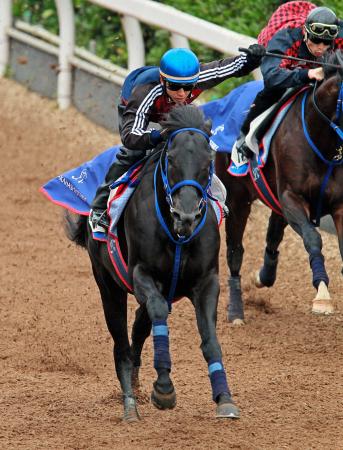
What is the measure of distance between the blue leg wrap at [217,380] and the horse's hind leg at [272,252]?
3603mm

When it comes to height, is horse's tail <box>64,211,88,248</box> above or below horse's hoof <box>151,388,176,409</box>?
below

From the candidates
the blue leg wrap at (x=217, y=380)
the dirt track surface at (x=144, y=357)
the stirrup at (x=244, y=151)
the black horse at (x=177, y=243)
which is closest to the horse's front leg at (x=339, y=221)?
the dirt track surface at (x=144, y=357)

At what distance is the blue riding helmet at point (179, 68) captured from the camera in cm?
599

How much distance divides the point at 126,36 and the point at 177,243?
7.11m

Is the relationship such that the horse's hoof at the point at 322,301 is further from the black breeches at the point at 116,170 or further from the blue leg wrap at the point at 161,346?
the blue leg wrap at the point at 161,346

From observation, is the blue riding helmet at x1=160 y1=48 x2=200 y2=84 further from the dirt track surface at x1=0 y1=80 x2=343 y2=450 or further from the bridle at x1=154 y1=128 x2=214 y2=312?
the dirt track surface at x1=0 y1=80 x2=343 y2=450

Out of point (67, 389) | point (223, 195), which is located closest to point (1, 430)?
point (67, 389)

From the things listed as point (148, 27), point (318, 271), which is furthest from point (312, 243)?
point (148, 27)

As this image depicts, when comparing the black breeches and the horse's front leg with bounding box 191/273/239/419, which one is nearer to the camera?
the horse's front leg with bounding box 191/273/239/419

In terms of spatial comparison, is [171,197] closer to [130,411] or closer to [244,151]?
[130,411]

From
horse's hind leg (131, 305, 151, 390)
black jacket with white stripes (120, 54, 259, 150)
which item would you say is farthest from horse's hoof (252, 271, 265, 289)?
black jacket with white stripes (120, 54, 259, 150)

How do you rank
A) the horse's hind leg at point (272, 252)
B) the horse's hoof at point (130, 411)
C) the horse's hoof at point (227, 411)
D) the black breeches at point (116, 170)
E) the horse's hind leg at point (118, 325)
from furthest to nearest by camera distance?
the horse's hind leg at point (272, 252), the horse's hind leg at point (118, 325), the black breeches at point (116, 170), the horse's hoof at point (130, 411), the horse's hoof at point (227, 411)

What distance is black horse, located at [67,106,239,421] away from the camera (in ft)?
18.4

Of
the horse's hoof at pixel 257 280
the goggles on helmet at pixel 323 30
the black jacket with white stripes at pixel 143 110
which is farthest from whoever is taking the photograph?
the horse's hoof at pixel 257 280
